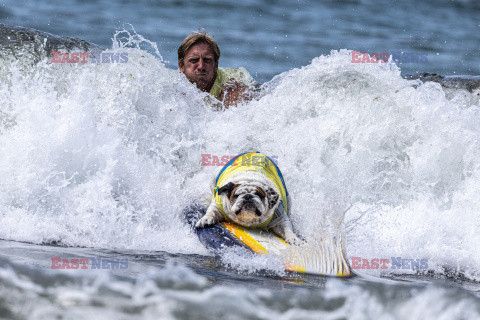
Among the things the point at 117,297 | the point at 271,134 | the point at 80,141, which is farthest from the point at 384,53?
the point at 117,297

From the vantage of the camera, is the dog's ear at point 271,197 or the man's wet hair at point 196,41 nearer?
the dog's ear at point 271,197

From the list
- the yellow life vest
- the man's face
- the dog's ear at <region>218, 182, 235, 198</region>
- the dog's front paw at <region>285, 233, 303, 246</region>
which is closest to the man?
the man's face

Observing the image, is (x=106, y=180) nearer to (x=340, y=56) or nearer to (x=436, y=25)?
(x=340, y=56)

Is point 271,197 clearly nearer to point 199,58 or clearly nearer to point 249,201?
point 249,201

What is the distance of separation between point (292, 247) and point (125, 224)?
4.58 ft

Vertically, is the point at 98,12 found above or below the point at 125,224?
above

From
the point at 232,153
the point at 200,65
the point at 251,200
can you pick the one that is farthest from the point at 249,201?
the point at 200,65

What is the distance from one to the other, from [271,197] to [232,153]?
A: 1.89m

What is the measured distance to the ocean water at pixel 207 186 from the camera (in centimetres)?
288

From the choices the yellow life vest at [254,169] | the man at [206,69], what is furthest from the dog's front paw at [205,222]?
the man at [206,69]

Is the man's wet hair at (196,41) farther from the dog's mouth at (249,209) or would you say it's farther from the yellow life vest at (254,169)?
the dog's mouth at (249,209)

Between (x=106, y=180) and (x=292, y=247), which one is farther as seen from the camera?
(x=106, y=180)

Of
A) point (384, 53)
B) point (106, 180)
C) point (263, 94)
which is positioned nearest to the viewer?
point (106, 180)

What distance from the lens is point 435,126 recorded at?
6777 mm
